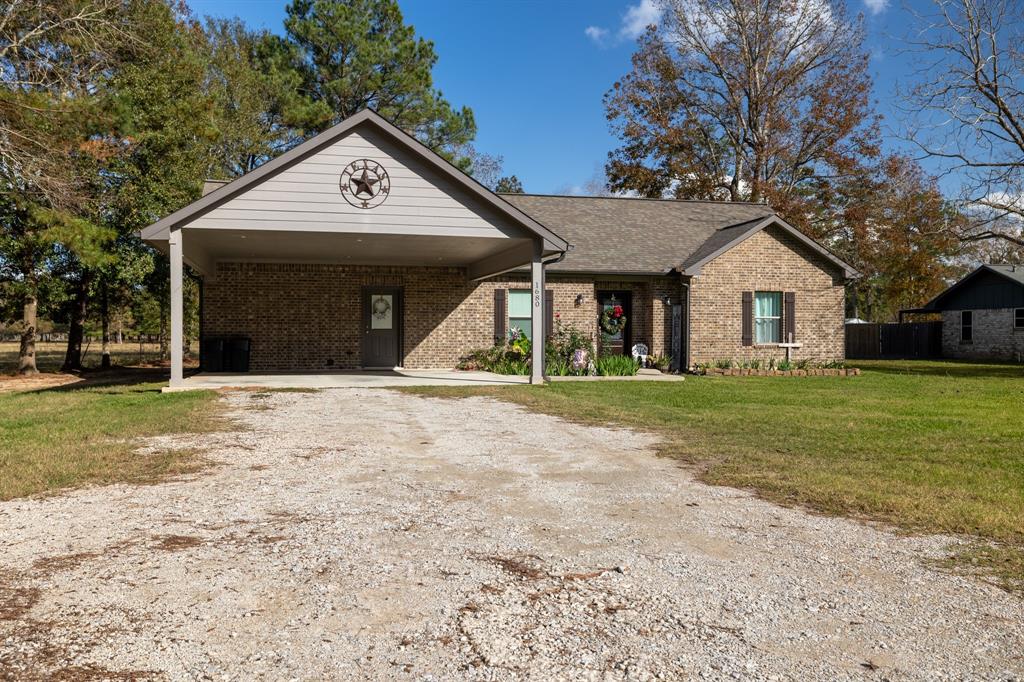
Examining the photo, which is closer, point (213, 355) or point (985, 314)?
Answer: point (213, 355)

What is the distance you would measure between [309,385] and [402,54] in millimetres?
23455

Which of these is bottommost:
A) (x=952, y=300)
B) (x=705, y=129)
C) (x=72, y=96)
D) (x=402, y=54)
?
(x=952, y=300)

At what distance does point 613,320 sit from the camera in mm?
19609

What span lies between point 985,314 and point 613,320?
824 inches

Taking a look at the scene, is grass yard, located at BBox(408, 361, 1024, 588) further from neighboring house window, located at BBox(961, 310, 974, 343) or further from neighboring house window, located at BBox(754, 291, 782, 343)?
neighboring house window, located at BBox(961, 310, 974, 343)

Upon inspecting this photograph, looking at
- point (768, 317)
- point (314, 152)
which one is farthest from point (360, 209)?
point (768, 317)

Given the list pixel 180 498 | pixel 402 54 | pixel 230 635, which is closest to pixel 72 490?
pixel 180 498

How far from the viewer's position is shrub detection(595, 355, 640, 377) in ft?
58.0

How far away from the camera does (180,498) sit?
18.3ft

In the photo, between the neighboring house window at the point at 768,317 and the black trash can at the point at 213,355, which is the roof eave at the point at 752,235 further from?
the black trash can at the point at 213,355

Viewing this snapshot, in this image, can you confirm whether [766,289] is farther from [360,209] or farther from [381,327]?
[360,209]

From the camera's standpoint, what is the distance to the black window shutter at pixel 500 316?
782 inches

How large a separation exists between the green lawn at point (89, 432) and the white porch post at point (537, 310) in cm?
618

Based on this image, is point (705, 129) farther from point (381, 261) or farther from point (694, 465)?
point (694, 465)
